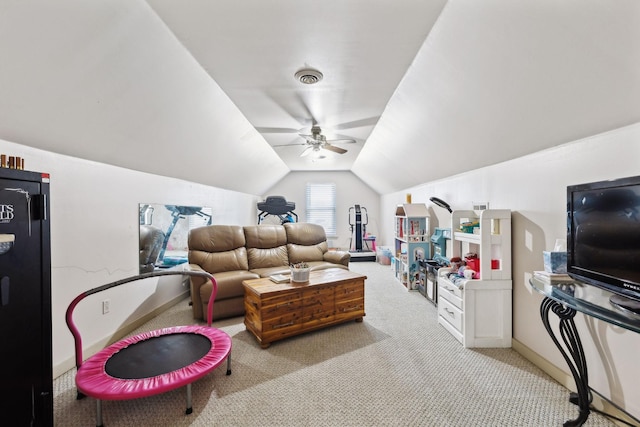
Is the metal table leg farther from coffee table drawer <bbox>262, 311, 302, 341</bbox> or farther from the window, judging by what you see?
the window

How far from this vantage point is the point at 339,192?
7.73 m

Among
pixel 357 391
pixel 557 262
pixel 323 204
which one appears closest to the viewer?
pixel 557 262

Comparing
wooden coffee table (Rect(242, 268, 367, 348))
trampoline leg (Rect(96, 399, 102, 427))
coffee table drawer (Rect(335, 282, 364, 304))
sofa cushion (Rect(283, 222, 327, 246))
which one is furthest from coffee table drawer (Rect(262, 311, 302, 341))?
sofa cushion (Rect(283, 222, 327, 246))

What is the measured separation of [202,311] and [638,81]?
3.97 m

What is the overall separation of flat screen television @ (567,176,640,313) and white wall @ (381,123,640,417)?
0.26 meters

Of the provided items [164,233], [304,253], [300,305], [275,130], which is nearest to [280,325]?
[300,305]

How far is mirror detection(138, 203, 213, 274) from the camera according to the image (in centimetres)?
313

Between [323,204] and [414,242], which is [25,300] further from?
[323,204]

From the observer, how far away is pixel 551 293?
1513mm

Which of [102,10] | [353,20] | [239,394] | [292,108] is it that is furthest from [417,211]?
[102,10]

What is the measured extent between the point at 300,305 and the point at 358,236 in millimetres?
4479

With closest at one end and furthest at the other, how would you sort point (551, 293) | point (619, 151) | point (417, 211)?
point (551, 293) < point (619, 151) < point (417, 211)

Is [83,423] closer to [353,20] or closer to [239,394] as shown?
[239,394]

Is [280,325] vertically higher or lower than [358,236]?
lower
